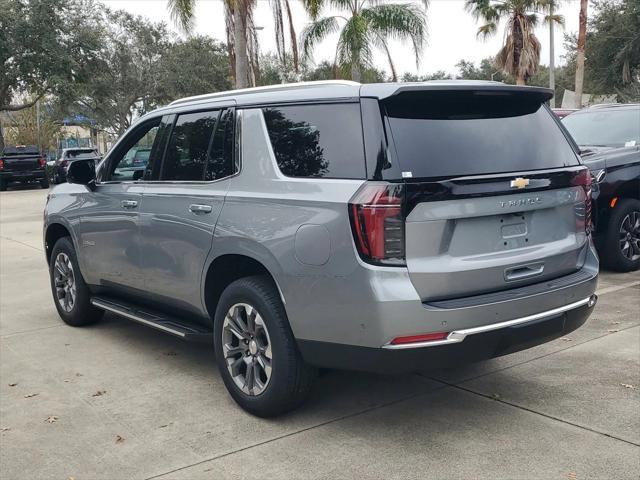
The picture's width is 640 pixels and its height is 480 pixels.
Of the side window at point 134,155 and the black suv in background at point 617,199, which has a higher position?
the side window at point 134,155

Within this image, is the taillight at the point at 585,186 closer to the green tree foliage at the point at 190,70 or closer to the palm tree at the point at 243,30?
the palm tree at the point at 243,30

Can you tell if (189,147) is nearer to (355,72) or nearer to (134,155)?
(134,155)

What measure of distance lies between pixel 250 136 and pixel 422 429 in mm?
1982

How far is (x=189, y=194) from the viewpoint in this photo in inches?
184

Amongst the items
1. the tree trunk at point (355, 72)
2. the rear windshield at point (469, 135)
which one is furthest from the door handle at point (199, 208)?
the tree trunk at point (355, 72)

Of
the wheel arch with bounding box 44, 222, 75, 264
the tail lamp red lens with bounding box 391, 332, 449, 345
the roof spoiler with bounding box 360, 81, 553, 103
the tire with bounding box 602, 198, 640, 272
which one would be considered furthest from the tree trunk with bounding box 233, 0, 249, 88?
the tail lamp red lens with bounding box 391, 332, 449, 345

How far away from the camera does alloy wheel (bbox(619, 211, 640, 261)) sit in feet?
26.2

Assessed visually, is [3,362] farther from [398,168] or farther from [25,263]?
[25,263]

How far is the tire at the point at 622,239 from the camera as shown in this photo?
785 cm

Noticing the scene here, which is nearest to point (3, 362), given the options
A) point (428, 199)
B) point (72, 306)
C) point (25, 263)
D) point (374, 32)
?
point (72, 306)

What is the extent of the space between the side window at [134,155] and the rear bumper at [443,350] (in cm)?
232

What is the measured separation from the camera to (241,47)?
15820 millimetres

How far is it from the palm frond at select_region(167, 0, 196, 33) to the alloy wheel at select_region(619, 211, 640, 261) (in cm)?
1155

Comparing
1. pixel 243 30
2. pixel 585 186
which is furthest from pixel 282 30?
pixel 585 186
